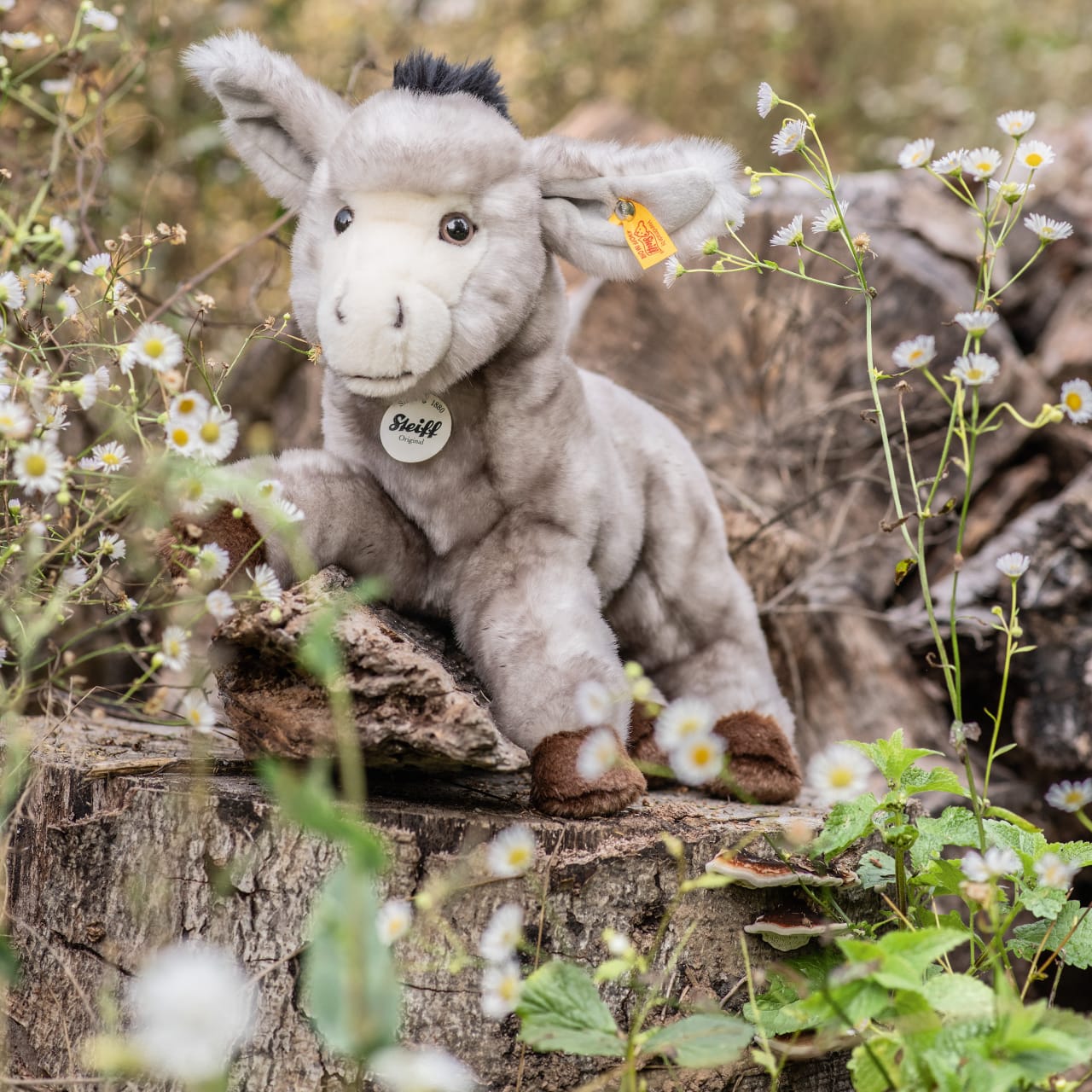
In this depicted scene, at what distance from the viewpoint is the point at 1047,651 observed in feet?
8.73

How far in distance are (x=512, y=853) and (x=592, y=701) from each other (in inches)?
8.0

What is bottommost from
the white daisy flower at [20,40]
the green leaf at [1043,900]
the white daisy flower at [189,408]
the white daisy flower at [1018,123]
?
the green leaf at [1043,900]

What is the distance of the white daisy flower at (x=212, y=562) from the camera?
1.49 meters

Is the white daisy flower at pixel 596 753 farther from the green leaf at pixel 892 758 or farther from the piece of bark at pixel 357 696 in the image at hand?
the green leaf at pixel 892 758

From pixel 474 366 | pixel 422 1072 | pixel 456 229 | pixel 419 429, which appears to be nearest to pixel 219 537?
pixel 419 429

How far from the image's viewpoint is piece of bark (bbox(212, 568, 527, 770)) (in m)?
1.47

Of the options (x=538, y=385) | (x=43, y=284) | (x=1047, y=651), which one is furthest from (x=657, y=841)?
(x=1047, y=651)

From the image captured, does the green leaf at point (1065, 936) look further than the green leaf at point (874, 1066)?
Yes

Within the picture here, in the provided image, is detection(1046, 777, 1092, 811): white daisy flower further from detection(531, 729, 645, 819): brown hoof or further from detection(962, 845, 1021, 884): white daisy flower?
detection(531, 729, 645, 819): brown hoof

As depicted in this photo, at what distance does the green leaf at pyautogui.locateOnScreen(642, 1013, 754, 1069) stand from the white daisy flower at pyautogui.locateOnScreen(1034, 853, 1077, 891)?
0.42 meters

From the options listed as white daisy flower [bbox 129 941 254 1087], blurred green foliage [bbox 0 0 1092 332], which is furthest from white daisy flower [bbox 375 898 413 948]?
blurred green foliage [bbox 0 0 1092 332]

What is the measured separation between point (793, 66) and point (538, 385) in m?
5.68

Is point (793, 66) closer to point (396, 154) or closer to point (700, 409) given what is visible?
point (700, 409)

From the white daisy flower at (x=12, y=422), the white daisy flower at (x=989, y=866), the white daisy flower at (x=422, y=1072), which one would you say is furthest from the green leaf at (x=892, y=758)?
the white daisy flower at (x=12, y=422)
